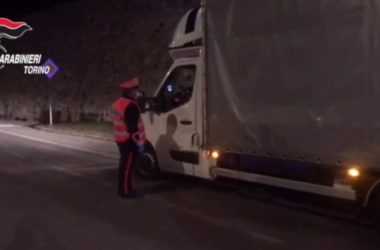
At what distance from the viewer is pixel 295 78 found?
6.64m

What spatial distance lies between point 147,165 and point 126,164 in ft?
3.97

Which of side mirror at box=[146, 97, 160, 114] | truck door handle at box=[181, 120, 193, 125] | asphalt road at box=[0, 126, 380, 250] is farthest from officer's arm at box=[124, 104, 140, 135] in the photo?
asphalt road at box=[0, 126, 380, 250]

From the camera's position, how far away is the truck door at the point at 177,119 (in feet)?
28.8

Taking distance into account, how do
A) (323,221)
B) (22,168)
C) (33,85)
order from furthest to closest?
(33,85) < (22,168) < (323,221)

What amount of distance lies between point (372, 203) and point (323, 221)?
1.10 metres

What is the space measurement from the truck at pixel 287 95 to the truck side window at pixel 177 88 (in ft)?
0.20

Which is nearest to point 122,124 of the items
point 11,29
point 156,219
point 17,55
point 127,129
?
point 127,129

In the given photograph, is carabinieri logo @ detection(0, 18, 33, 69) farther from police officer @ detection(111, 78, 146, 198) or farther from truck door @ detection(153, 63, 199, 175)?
police officer @ detection(111, 78, 146, 198)

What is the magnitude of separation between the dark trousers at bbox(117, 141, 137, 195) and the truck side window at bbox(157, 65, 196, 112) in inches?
35.7

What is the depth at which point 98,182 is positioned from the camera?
10422 millimetres

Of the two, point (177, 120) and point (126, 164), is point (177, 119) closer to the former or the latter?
point (177, 120)

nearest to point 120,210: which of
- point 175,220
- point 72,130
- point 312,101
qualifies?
point 175,220

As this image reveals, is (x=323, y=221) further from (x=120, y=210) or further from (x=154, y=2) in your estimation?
(x=154, y=2)

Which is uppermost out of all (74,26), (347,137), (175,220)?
(74,26)
